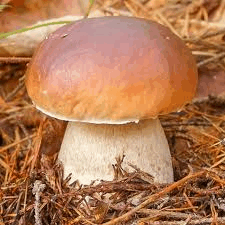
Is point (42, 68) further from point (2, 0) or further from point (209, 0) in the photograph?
point (209, 0)

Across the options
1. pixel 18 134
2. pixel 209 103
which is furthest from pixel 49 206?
pixel 209 103

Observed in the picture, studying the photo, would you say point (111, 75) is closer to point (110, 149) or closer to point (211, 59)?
point (110, 149)

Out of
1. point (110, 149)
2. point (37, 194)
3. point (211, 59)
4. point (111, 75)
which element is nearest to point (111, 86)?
point (111, 75)

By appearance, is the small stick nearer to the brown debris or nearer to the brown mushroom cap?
the brown debris

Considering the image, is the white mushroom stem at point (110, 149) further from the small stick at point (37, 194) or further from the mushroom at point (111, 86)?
the small stick at point (37, 194)

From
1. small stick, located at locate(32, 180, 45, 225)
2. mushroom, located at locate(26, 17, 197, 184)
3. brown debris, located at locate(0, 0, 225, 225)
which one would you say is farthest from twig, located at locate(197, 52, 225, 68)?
small stick, located at locate(32, 180, 45, 225)

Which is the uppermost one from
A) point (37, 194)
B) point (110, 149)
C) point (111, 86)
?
point (111, 86)

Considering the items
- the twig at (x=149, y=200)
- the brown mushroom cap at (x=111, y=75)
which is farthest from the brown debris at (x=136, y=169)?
the brown mushroom cap at (x=111, y=75)
